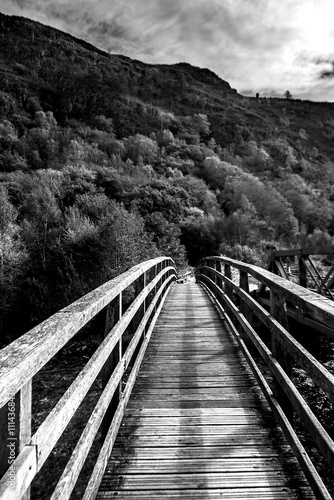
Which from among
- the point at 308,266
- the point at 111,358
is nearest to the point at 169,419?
the point at 111,358

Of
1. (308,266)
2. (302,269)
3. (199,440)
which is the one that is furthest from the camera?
(302,269)

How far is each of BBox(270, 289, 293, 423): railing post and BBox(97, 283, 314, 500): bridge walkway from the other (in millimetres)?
176

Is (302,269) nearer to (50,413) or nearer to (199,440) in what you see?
(199,440)

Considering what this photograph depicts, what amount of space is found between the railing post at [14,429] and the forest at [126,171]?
19830 mm

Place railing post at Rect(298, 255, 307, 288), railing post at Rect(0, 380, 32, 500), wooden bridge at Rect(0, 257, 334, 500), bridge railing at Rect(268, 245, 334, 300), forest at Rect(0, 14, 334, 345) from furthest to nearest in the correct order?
forest at Rect(0, 14, 334, 345) < railing post at Rect(298, 255, 307, 288) < bridge railing at Rect(268, 245, 334, 300) < wooden bridge at Rect(0, 257, 334, 500) < railing post at Rect(0, 380, 32, 500)

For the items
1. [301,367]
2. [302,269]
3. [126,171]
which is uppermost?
[126,171]

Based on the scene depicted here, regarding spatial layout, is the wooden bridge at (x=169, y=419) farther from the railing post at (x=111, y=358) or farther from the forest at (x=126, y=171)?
the forest at (x=126, y=171)

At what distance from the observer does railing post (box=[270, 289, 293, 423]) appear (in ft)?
8.96

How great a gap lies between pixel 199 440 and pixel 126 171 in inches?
2177


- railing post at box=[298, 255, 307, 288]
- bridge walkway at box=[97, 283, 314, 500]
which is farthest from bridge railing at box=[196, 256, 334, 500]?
railing post at box=[298, 255, 307, 288]

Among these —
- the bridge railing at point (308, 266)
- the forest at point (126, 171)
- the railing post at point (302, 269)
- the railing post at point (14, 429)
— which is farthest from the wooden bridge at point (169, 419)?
the forest at point (126, 171)

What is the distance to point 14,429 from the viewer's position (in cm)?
94

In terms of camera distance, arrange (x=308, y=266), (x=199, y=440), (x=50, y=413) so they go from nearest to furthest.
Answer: (x=50, y=413) → (x=199, y=440) → (x=308, y=266)

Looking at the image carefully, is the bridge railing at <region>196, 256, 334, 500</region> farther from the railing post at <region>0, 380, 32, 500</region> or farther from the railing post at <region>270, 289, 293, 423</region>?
the railing post at <region>0, 380, 32, 500</region>
